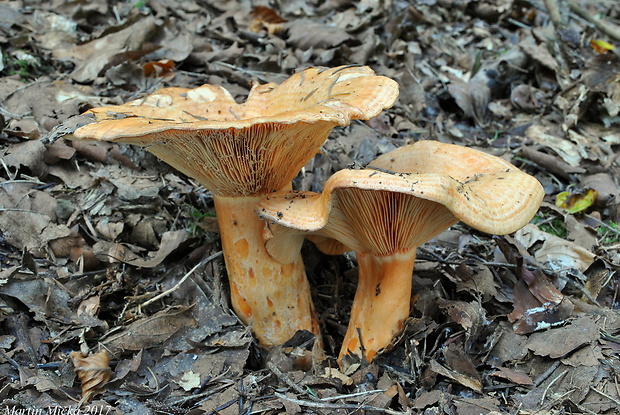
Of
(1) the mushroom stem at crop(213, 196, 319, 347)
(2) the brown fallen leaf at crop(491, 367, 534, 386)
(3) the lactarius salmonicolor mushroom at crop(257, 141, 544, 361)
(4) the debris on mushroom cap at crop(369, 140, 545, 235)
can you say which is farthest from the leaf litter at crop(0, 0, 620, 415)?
(4) the debris on mushroom cap at crop(369, 140, 545, 235)

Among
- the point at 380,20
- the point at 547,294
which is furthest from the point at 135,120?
the point at 380,20

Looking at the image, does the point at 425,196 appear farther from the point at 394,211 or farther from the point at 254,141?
the point at 254,141

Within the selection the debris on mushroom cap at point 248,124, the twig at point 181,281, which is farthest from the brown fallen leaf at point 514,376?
the twig at point 181,281

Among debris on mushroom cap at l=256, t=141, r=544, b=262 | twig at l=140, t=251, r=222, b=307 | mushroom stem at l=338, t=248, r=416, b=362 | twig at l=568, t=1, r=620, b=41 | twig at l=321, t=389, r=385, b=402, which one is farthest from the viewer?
twig at l=568, t=1, r=620, b=41

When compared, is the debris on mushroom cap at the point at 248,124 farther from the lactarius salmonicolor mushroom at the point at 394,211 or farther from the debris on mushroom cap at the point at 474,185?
the debris on mushroom cap at the point at 474,185

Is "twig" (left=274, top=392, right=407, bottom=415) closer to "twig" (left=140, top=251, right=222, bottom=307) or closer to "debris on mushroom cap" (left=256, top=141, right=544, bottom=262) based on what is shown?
"debris on mushroom cap" (left=256, top=141, right=544, bottom=262)
